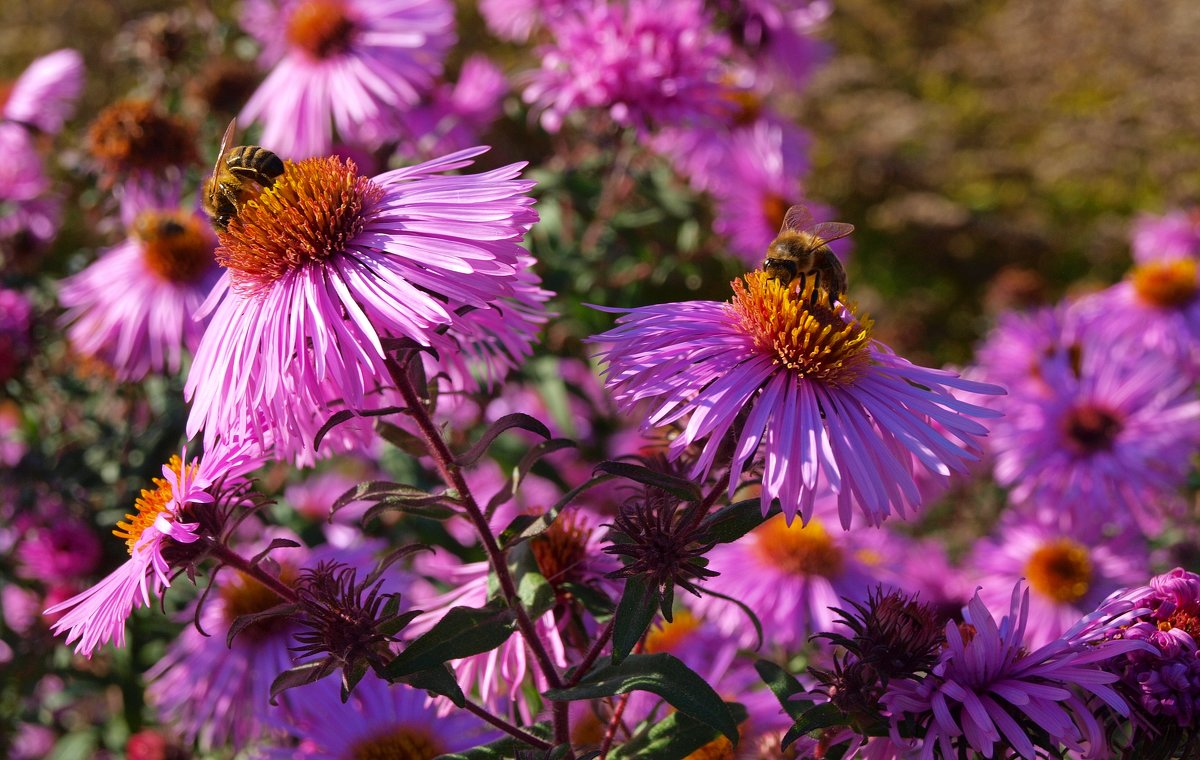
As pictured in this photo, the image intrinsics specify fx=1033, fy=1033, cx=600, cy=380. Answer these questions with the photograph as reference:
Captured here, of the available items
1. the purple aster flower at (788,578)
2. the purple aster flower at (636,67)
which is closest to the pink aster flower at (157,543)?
the purple aster flower at (788,578)

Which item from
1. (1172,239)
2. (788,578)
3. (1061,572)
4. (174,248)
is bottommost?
(788,578)

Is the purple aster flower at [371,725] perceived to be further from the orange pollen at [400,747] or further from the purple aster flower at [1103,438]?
the purple aster flower at [1103,438]

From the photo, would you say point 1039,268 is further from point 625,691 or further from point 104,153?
point 625,691

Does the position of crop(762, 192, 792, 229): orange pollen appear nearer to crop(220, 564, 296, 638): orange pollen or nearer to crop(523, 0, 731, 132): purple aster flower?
crop(523, 0, 731, 132): purple aster flower

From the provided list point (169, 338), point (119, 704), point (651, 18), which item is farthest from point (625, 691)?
point (119, 704)

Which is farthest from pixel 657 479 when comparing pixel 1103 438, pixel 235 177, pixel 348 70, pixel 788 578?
pixel 1103 438

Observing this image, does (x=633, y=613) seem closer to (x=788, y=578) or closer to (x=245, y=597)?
(x=245, y=597)
